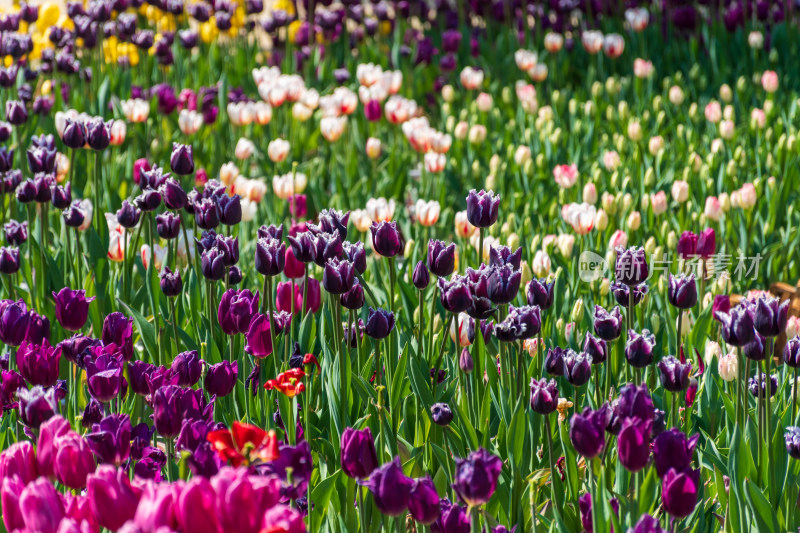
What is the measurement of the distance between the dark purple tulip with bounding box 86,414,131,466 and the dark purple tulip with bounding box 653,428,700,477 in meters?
0.89

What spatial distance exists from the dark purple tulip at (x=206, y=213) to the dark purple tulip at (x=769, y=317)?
4.54ft

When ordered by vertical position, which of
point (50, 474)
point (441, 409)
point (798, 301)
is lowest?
point (798, 301)

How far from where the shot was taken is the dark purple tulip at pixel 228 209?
257 centimetres

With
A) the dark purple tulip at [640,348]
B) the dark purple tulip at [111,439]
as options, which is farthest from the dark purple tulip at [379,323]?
the dark purple tulip at [111,439]

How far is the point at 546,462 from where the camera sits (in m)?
2.18

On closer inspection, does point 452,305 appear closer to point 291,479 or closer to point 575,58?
point 291,479

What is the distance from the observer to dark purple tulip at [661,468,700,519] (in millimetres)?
1548

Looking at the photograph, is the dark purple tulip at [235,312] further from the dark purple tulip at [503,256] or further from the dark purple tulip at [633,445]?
the dark purple tulip at [633,445]

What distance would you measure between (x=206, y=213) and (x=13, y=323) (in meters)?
0.57

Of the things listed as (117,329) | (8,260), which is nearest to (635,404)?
(117,329)

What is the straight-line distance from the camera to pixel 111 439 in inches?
64.9

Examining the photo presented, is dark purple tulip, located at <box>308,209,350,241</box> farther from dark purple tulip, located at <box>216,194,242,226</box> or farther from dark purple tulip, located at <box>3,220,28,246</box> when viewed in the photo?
dark purple tulip, located at <box>3,220,28,246</box>

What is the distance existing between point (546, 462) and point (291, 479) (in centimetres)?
83

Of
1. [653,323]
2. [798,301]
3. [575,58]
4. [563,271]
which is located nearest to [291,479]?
[653,323]
